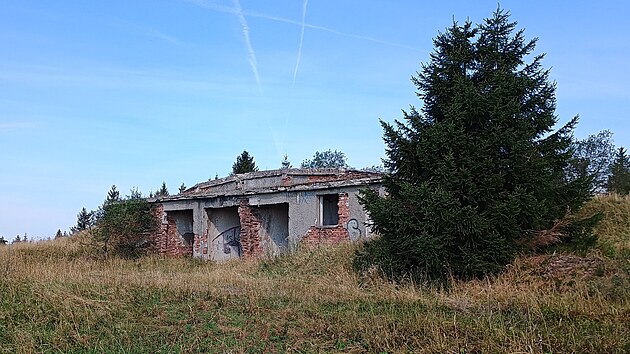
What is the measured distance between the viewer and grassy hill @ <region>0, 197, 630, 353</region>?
23.3 feet

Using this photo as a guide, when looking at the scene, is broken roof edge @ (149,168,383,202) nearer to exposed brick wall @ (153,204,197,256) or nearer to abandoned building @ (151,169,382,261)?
abandoned building @ (151,169,382,261)

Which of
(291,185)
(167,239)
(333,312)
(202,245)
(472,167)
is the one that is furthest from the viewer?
(167,239)

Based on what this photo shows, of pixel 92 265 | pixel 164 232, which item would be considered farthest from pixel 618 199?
pixel 164 232

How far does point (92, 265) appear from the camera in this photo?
17391mm

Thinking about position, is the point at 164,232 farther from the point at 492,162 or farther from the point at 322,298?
the point at 492,162

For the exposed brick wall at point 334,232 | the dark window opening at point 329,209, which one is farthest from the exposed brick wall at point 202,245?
the dark window opening at point 329,209

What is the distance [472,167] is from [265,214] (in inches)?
486

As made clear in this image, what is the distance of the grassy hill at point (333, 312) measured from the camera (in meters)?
7.09

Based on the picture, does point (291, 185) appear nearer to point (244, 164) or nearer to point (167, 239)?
point (167, 239)

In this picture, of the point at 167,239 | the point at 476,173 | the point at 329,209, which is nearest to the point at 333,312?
the point at 476,173

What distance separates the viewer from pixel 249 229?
2114cm

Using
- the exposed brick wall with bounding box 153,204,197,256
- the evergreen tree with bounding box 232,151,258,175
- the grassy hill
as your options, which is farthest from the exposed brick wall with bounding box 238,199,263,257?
the evergreen tree with bounding box 232,151,258,175

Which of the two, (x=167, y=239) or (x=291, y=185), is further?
(x=167, y=239)

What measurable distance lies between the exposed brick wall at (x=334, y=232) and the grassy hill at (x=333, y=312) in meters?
6.21
